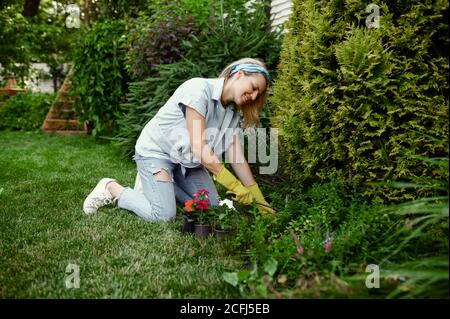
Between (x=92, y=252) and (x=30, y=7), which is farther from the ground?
(x=30, y=7)

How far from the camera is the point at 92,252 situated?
2.54 metres

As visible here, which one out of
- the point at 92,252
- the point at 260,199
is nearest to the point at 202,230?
the point at 260,199

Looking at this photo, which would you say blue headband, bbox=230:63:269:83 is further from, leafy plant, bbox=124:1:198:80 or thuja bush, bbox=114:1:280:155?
leafy plant, bbox=124:1:198:80

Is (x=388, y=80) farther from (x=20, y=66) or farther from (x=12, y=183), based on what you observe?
(x=20, y=66)

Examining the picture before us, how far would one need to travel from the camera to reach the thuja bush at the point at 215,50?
4758mm

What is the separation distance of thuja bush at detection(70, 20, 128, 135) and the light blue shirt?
3632 mm

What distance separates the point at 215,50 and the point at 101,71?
8.95ft

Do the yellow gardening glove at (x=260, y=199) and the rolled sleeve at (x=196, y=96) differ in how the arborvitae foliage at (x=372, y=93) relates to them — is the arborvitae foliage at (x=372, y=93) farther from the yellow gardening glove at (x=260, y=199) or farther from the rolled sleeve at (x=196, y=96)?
the rolled sleeve at (x=196, y=96)

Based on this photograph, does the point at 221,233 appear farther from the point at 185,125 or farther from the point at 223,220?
the point at 185,125

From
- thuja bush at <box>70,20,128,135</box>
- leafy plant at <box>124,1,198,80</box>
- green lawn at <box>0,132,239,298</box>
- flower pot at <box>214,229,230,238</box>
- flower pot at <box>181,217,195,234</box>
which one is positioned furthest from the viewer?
thuja bush at <box>70,20,128,135</box>

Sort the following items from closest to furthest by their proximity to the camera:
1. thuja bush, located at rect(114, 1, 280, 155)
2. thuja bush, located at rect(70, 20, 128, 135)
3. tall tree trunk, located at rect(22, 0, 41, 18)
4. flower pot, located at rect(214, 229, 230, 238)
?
flower pot, located at rect(214, 229, 230, 238), thuja bush, located at rect(114, 1, 280, 155), thuja bush, located at rect(70, 20, 128, 135), tall tree trunk, located at rect(22, 0, 41, 18)

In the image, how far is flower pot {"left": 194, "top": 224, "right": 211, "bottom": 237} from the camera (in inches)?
112

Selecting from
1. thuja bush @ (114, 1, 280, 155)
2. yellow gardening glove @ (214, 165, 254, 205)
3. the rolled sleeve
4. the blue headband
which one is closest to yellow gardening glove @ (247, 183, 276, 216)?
yellow gardening glove @ (214, 165, 254, 205)
